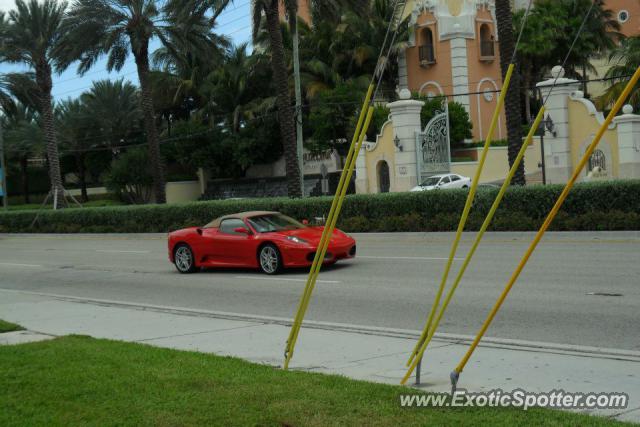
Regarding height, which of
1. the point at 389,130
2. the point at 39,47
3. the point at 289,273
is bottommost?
the point at 289,273

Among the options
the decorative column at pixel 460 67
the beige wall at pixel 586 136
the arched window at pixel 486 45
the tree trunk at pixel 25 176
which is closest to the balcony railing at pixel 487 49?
the arched window at pixel 486 45

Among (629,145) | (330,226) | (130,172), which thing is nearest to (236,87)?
(130,172)

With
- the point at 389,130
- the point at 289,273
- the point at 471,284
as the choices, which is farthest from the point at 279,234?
the point at 389,130

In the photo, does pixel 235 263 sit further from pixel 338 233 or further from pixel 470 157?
pixel 470 157

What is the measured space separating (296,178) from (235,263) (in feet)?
46.1

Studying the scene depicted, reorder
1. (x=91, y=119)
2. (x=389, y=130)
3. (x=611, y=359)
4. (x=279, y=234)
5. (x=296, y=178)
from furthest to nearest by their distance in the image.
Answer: (x=91, y=119), (x=389, y=130), (x=296, y=178), (x=279, y=234), (x=611, y=359)

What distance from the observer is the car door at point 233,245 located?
1673 centimetres

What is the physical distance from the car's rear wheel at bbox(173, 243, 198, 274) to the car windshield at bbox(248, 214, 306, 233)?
1.84 metres

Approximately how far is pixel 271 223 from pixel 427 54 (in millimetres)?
36987

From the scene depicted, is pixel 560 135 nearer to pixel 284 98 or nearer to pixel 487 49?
pixel 284 98

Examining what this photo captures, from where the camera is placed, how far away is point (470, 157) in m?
45.1

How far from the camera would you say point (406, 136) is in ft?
118

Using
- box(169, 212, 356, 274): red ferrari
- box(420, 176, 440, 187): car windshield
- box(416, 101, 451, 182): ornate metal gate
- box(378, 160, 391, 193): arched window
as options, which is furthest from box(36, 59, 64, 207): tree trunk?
box(169, 212, 356, 274): red ferrari

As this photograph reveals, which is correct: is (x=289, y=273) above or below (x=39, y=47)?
below
